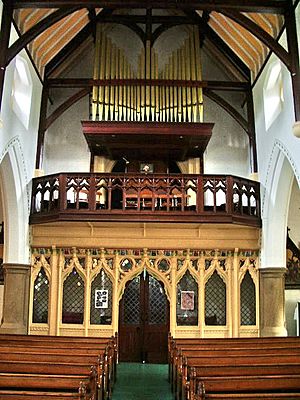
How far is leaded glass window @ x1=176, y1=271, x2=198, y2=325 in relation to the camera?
44.1ft

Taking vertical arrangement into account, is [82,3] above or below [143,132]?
above

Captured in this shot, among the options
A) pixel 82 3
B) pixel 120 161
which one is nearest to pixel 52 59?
pixel 120 161

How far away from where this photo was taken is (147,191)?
42.1 feet

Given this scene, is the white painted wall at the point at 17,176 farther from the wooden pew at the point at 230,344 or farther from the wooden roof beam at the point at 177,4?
the wooden pew at the point at 230,344

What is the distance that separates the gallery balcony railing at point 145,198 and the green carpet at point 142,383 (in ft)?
11.0

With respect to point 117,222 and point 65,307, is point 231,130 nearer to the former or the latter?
point 117,222

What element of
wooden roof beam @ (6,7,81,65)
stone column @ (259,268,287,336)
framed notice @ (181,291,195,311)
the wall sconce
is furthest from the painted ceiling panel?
framed notice @ (181,291,195,311)

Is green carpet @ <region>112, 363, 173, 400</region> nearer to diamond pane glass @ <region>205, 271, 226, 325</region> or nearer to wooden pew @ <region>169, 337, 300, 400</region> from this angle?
wooden pew @ <region>169, 337, 300, 400</region>

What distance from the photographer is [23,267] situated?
1307 centimetres

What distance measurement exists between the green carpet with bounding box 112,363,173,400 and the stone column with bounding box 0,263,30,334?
260 cm

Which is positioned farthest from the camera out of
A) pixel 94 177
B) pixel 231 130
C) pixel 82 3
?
pixel 231 130

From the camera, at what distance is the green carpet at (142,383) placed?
28.9 ft

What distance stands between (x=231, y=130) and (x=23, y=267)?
22.6 feet

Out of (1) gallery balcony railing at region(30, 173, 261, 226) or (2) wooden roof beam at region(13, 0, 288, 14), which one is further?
(1) gallery balcony railing at region(30, 173, 261, 226)
